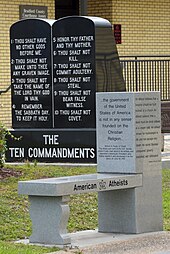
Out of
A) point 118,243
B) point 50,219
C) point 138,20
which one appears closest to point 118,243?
point 118,243

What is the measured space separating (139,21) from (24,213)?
51.0ft

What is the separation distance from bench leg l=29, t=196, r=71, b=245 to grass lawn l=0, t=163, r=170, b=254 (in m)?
0.24

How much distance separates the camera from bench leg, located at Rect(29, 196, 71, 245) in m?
10.0

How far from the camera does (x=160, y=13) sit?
27.3 m

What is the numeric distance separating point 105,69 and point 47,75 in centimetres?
101

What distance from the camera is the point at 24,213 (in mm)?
11711

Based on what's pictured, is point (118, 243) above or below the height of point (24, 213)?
below

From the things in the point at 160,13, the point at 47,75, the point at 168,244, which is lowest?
the point at 168,244

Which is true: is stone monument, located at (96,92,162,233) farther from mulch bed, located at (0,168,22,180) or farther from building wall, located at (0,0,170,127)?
building wall, located at (0,0,170,127)

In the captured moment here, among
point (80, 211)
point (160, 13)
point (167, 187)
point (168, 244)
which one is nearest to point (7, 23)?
point (160, 13)

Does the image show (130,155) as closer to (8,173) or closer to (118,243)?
(118,243)

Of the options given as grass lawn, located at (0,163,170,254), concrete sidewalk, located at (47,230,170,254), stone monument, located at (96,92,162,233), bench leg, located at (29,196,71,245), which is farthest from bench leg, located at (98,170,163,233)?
bench leg, located at (29,196,71,245)

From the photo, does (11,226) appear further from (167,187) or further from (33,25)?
(33,25)

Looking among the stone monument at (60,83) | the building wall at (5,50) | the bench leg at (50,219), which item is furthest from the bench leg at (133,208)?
the building wall at (5,50)
